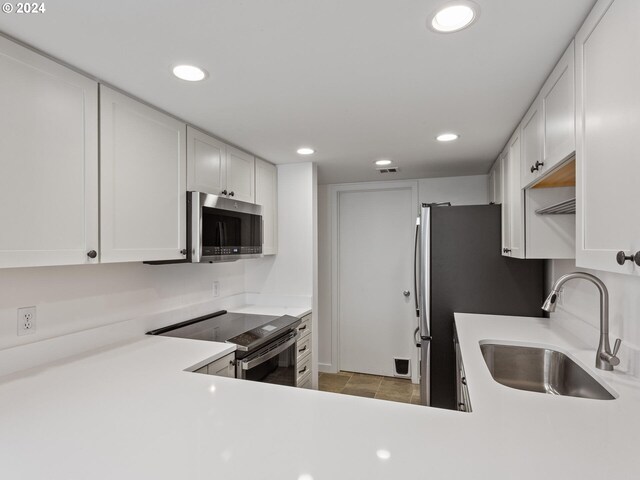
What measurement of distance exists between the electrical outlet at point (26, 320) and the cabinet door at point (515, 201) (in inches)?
96.8

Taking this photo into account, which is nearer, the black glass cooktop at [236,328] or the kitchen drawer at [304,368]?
the black glass cooktop at [236,328]

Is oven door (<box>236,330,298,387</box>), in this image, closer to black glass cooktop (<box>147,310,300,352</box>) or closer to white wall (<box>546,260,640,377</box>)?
black glass cooktop (<box>147,310,300,352</box>)

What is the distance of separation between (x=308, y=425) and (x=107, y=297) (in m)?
1.49

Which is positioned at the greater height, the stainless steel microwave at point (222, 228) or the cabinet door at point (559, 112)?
the cabinet door at point (559, 112)

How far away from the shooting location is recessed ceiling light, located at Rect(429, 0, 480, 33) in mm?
1103

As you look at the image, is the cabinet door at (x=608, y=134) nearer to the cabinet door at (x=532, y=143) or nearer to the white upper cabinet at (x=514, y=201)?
the cabinet door at (x=532, y=143)

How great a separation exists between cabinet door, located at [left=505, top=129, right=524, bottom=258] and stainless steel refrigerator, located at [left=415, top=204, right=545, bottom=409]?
0.27 metres

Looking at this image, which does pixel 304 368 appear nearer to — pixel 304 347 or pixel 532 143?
pixel 304 347

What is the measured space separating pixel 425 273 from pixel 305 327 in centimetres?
107

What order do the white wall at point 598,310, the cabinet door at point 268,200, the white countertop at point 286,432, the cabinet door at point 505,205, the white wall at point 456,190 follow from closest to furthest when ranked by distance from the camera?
the white countertop at point 286,432
the white wall at point 598,310
the cabinet door at point 505,205
the cabinet door at point 268,200
the white wall at point 456,190

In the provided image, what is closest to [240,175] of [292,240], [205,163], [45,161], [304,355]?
[205,163]

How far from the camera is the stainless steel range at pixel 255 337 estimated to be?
2068mm

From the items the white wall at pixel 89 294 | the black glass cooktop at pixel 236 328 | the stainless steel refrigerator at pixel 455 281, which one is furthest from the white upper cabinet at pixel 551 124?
the white wall at pixel 89 294

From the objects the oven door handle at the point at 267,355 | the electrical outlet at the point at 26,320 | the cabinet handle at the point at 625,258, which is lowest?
the oven door handle at the point at 267,355
